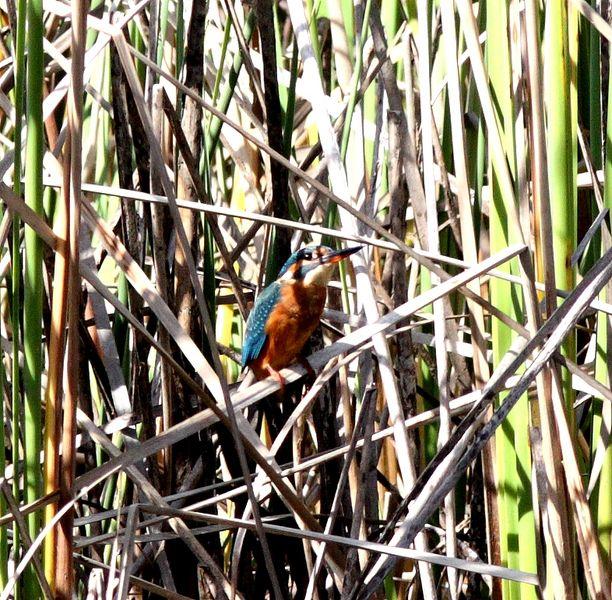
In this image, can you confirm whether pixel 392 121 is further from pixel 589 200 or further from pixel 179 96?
pixel 589 200

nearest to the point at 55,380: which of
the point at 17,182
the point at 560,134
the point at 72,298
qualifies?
the point at 72,298

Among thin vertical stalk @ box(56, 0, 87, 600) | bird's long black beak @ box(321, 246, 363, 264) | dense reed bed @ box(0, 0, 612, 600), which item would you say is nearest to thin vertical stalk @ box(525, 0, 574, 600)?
dense reed bed @ box(0, 0, 612, 600)

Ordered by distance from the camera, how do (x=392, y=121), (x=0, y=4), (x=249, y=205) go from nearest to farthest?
(x=392, y=121) < (x=0, y=4) < (x=249, y=205)

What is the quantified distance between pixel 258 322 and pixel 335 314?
0.22m

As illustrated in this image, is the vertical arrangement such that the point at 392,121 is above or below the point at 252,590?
above

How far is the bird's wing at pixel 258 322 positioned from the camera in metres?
2.34

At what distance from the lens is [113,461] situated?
1.55 metres

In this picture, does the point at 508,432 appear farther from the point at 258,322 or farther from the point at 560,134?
the point at 258,322

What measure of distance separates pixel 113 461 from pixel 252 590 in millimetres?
832

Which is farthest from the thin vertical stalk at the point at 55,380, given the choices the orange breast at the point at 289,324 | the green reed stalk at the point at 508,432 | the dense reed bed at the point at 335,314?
the orange breast at the point at 289,324

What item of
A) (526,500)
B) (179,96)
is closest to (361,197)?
(179,96)

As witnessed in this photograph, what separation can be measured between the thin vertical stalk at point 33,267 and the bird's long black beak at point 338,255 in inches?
29.3

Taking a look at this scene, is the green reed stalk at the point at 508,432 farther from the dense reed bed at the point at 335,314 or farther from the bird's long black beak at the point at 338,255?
the bird's long black beak at the point at 338,255

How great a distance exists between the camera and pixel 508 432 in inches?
65.7
